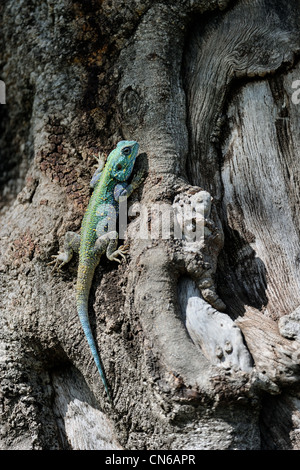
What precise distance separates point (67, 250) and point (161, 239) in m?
0.70

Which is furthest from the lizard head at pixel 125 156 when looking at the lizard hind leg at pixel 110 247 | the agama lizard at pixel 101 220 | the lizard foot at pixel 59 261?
the lizard foot at pixel 59 261

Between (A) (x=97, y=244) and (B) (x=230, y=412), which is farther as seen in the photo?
(A) (x=97, y=244)

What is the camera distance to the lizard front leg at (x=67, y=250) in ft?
10.8

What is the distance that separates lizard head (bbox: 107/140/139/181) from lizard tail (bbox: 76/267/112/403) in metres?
0.75

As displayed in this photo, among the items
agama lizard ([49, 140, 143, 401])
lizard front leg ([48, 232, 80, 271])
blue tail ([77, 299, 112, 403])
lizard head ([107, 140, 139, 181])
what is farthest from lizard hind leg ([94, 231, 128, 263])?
lizard head ([107, 140, 139, 181])

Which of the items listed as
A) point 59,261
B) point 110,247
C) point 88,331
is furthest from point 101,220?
point 88,331

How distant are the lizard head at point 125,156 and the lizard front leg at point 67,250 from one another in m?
0.55

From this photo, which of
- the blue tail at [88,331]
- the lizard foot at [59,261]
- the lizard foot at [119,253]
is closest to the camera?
the blue tail at [88,331]

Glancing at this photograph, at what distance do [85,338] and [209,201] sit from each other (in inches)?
44.9

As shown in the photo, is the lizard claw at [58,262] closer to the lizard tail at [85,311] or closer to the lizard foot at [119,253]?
the lizard tail at [85,311]

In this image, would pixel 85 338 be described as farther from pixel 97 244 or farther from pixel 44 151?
pixel 44 151
